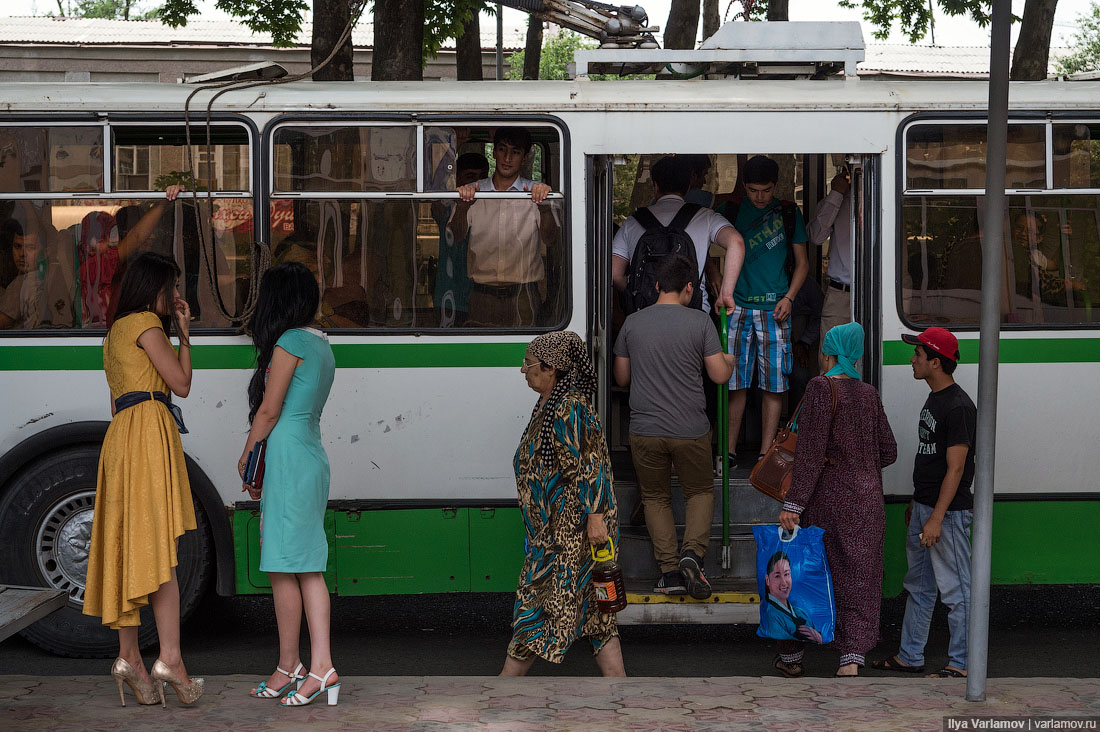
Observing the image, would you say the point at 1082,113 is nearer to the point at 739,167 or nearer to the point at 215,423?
the point at 739,167

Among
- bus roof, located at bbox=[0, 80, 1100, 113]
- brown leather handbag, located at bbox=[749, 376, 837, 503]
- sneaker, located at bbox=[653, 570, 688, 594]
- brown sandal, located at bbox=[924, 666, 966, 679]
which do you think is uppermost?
bus roof, located at bbox=[0, 80, 1100, 113]

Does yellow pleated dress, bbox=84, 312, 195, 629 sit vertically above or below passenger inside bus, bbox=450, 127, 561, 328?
below

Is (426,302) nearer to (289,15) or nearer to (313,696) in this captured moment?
(313,696)

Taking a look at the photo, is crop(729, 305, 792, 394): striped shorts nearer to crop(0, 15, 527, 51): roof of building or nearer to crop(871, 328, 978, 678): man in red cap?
crop(871, 328, 978, 678): man in red cap

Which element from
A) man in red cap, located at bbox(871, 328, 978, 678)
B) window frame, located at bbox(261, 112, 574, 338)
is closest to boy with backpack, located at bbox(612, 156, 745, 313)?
window frame, located at bbox(261, 112, 574, 338)

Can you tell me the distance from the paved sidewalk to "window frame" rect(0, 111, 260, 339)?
1.82 m

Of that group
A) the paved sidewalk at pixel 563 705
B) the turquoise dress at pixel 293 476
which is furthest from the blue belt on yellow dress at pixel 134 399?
the paved sidewalk at pixel 563 705

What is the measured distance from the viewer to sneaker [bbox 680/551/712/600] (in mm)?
5789

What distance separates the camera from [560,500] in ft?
16.4

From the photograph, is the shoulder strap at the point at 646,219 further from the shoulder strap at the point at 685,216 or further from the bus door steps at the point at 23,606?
the bus door steps at the point at 23,606

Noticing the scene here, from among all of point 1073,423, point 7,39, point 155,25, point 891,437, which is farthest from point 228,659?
point 155,25

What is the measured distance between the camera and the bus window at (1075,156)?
19.8ft

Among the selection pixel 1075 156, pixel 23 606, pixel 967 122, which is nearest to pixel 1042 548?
pixel 1075 156

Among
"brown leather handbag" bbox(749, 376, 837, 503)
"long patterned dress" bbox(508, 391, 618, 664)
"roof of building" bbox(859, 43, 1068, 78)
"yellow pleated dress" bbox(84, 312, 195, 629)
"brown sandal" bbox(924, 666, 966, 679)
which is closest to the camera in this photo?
"yellow pleated dress" bbox(84, 312, 195, 629)
